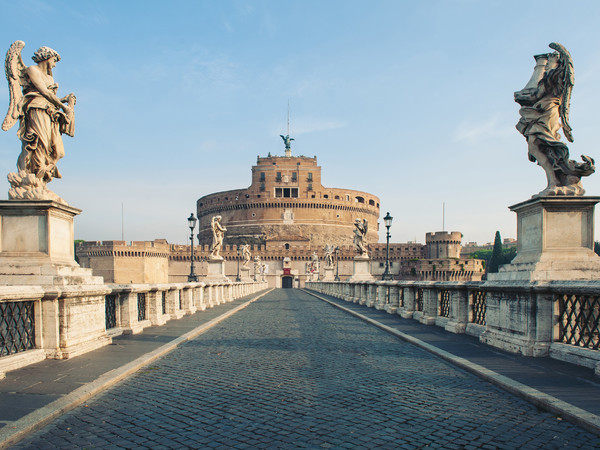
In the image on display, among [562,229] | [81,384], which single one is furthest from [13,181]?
[562,229]

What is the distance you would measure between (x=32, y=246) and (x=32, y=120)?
172 cm

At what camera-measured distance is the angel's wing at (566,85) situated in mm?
6691

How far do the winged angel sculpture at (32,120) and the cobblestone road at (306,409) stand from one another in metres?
2.95

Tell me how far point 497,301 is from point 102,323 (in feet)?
18.7

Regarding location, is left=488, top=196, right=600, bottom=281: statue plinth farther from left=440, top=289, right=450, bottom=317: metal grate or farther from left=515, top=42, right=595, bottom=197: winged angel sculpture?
left=440, top=289, right=450, bottom=317: metal grate

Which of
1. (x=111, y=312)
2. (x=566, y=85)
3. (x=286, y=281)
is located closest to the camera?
(x=566, y=85)

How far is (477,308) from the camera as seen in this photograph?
8.80m

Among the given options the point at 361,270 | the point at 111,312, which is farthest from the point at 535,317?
the point at 361,270

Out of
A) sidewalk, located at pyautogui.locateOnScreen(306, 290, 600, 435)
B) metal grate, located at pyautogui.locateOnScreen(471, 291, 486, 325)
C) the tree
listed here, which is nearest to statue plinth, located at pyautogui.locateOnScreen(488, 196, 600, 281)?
sidewalk, located at pyautogui.locateOnScreen(306, 290, 600, 435)

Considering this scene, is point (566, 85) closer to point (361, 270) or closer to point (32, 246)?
point (32, 246)

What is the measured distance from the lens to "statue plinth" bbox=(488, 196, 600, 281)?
624cm

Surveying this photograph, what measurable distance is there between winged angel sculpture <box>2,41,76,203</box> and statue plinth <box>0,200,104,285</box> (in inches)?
6.9

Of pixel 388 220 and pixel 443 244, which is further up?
pixel 388 220

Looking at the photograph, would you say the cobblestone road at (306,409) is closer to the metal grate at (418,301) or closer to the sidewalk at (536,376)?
the sidewalk at (536,376)
